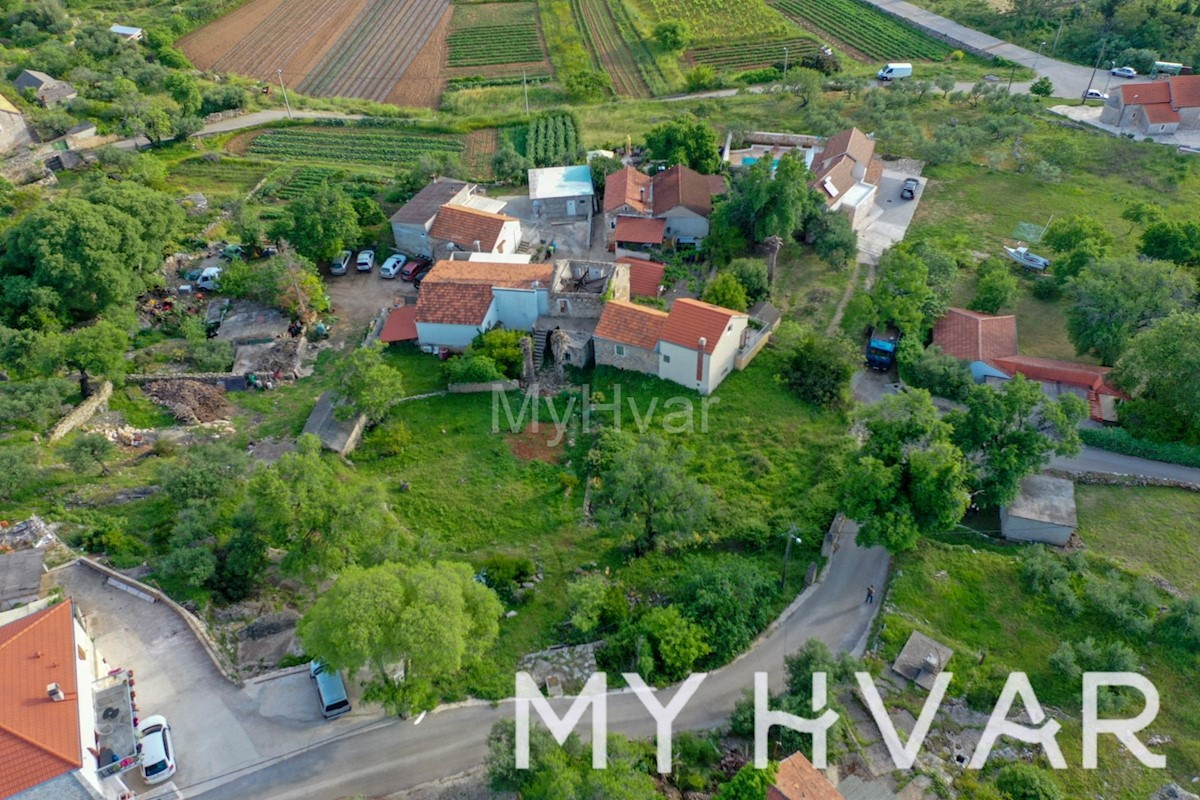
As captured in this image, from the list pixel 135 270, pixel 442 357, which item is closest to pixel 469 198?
pixel 442 357

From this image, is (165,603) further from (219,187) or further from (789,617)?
(219,187)

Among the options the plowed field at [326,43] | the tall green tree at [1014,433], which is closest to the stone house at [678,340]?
the tall green tree at [1014,433]

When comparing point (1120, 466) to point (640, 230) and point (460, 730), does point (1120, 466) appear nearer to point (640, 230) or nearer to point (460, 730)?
point (640, 230)

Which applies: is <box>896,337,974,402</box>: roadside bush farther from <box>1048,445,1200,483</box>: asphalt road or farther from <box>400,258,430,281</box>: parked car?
<box>400,258,430,281</box>: parked car

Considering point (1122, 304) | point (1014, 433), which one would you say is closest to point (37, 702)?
point (1014, 433)

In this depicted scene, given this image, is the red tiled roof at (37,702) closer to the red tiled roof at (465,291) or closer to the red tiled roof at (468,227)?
the red tiled roof at (465,291)

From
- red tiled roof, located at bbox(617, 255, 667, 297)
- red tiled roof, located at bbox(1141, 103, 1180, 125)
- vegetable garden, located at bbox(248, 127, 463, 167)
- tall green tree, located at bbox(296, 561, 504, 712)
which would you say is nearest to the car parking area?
tall green tree, located at bbox(296, 561, 504, 712)
